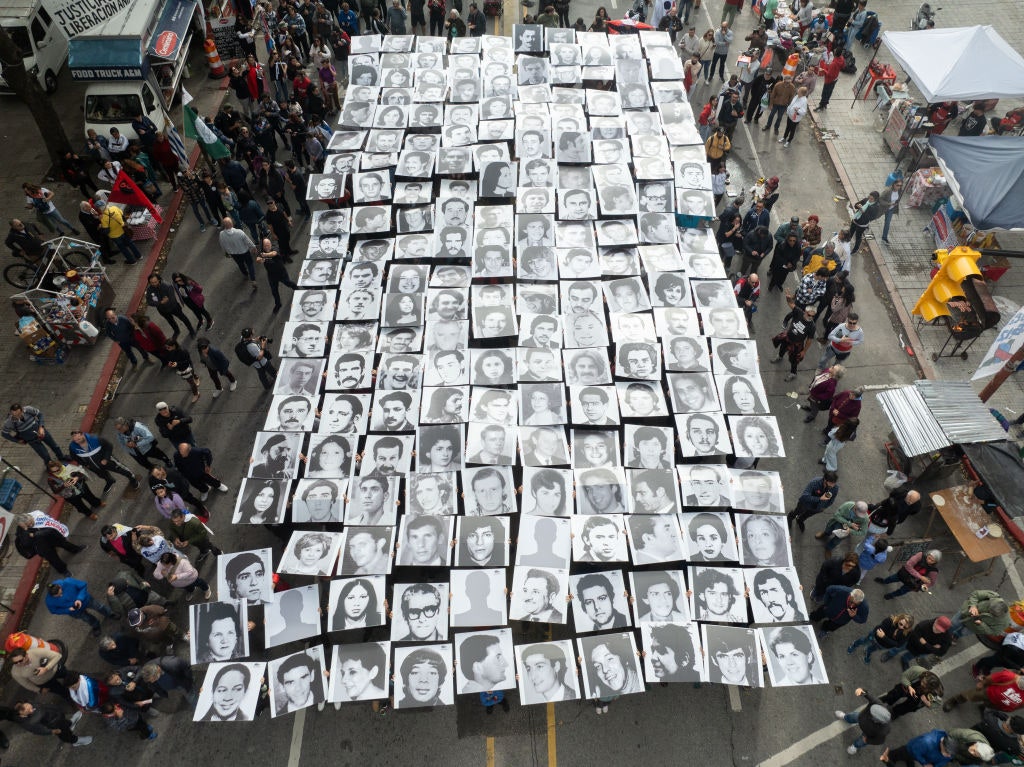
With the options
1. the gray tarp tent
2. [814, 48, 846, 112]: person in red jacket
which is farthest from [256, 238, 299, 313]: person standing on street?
[814, 48, 846, 112]: person in red jacket

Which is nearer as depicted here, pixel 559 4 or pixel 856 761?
pixel 856 761

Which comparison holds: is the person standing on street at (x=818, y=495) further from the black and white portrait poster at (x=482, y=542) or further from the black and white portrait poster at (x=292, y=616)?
the black and white portrait poster at (x=292, y=616)

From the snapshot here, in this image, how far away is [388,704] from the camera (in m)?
10.6

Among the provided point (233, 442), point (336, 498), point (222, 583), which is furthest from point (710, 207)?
point (222, 583)

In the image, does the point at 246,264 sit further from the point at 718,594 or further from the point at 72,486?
the point at 718,594

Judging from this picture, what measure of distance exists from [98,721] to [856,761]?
11.7m

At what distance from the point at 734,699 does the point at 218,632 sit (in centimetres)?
825

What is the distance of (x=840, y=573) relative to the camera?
10594 mm

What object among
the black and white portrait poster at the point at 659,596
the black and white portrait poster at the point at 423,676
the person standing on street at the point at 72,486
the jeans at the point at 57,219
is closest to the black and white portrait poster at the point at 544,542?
the black and white portrait poster at the point at 659,596

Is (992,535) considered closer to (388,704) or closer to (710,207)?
(710,207)

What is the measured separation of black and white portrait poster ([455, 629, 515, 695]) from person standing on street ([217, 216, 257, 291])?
32.9ft

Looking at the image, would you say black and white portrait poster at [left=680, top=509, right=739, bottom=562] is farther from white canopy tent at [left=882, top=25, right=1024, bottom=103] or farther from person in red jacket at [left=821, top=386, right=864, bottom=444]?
white canopy tent at [left=882, top=25, right=1024, bottom=103]

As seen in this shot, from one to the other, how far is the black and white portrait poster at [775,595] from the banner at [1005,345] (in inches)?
235

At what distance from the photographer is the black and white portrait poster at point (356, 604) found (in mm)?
10414
